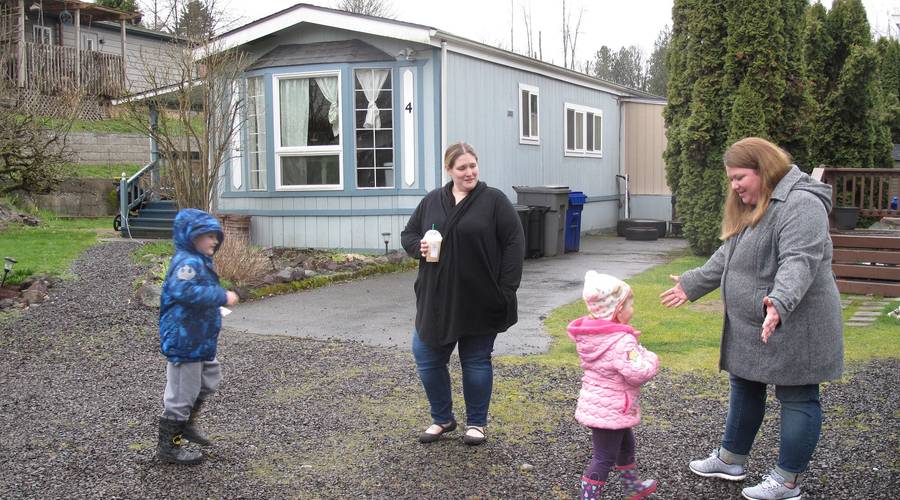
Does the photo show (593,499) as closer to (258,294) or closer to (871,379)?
(871,379)

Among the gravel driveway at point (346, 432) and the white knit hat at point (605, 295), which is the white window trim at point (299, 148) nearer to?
the gravel driveway at point (346, 432)

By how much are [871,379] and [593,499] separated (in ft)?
10.9

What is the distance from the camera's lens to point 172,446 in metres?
4.74

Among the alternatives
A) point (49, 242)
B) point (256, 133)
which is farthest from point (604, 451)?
point (49, 242)

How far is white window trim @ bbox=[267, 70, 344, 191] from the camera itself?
14.5 m

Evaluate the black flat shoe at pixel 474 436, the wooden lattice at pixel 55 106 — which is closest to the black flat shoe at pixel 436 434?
the black flat shoe at pixel 474 436

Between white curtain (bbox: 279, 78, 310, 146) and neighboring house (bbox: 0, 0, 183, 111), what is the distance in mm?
7939

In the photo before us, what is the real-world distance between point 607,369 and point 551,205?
37.7 feet

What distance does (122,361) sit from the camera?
7281 millimetres

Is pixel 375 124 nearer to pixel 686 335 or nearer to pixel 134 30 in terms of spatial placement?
pixel 686 335

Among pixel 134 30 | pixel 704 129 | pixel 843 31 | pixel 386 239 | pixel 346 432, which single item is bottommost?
pixel 346 432

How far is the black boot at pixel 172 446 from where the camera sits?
4.72 m

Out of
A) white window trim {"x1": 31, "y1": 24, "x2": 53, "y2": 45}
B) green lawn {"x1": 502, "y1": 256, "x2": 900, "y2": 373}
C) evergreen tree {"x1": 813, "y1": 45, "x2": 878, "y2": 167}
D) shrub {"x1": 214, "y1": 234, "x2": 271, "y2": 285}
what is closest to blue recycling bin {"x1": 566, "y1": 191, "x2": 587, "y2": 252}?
evergreen tree {"x1": 813, "y1": 45, "x2": 878, "y2": 167}

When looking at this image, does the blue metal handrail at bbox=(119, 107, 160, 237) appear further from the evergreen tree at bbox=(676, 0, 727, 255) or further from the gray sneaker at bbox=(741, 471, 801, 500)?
the gray sneaker at bbox=(741, 471, 801, 500)
